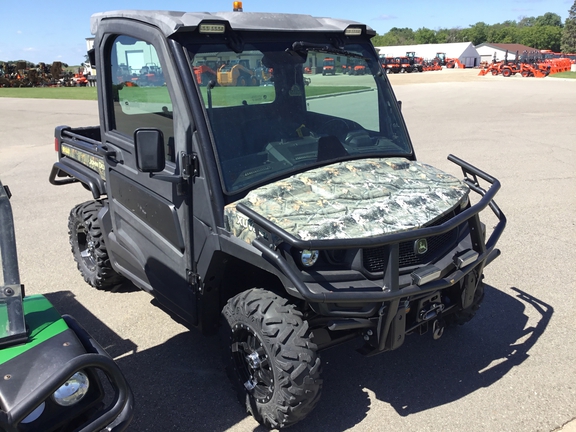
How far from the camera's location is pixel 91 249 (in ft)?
16.1

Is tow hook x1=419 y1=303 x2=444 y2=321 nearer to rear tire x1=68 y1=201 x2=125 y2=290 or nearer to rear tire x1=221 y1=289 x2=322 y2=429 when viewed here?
rear tire x1=221 y1=289 x2=322 y2=429

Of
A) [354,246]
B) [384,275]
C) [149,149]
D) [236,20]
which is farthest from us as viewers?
[236,20]

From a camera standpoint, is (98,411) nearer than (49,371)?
No

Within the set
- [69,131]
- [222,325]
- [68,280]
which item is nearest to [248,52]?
[222,325]

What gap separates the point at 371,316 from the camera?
2859 mm

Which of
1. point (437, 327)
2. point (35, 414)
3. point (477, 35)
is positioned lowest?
point (437, 327)

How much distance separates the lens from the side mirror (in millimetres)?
2955

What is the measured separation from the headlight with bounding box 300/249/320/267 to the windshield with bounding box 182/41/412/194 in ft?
1.96

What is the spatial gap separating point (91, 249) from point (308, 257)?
9.41 feet

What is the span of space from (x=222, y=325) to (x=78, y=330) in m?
1.01

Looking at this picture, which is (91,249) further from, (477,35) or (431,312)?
(477,35)

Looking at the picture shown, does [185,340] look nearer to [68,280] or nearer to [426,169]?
[68,280]

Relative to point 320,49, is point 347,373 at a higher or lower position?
lower

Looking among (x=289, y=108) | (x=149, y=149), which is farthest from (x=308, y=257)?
(x=289, y=108)
